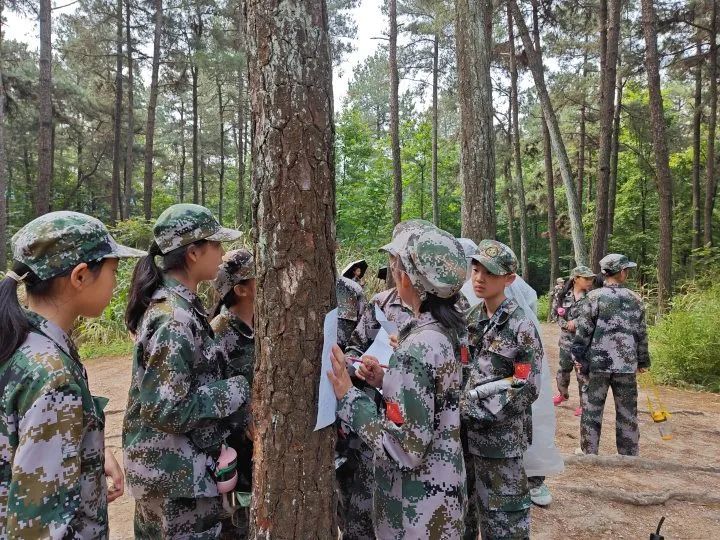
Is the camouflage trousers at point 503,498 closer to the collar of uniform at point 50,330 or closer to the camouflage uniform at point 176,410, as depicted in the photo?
the camouflage uniform at point 176,410

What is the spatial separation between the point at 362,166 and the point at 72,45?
43.7 ft

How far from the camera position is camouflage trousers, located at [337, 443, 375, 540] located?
279 cm

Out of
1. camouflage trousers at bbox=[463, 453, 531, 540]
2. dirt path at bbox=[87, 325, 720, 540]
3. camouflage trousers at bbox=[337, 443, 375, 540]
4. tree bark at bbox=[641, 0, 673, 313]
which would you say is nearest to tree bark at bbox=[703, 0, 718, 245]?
tree bark at bbox=[641, 0, 673, 313]

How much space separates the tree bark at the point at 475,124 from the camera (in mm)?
5266

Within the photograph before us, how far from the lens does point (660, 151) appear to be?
1043 centimetres

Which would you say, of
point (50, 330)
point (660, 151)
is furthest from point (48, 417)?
point (660, 151)

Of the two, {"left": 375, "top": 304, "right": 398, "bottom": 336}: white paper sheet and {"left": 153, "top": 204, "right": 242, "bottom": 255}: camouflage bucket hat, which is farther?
{"left": 375, "top": 304, "right": 398, "bottom": 336}: white paper sheet

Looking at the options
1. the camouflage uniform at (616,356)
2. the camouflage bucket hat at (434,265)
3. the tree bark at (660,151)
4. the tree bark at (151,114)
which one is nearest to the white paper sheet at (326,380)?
the camouflage bucket hat at (434,265)

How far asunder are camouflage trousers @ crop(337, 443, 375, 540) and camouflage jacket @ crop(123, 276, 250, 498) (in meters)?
0.94

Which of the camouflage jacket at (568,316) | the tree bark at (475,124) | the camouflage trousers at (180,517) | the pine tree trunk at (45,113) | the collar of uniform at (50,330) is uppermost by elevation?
the pine tree trunk at (45,113)

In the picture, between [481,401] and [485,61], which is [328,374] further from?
[485,61]

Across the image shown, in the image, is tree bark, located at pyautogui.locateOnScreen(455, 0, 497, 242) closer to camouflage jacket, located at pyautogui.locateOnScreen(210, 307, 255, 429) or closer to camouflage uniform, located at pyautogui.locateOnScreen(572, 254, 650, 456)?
camouflage uniform, located at pyautogui.locateOnScreen(572, 254, 650, 456)

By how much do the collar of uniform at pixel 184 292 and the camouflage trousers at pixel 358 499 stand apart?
1.23 meters

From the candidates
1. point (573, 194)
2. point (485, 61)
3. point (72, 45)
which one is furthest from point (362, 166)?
point (485, 61)
